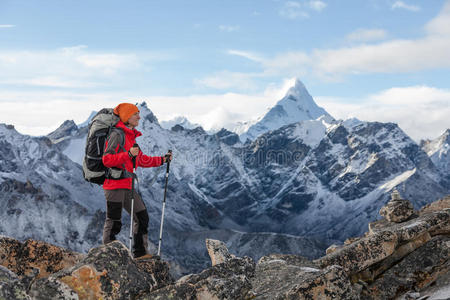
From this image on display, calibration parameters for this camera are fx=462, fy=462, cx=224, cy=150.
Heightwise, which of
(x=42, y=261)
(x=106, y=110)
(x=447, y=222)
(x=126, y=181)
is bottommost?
(x=42, y=261)

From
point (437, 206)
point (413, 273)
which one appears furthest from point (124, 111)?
point (437, 206)

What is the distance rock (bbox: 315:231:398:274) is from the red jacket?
5.58 metres

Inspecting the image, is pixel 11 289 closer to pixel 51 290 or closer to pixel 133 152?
pixel 51 290

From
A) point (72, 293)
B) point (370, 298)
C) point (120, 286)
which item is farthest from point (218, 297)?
point (370, 298)

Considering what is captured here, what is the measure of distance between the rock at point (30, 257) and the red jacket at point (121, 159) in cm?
206

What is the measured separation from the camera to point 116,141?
11539 millimetres

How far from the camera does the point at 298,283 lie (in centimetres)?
962

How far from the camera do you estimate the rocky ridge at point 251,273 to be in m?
8.57

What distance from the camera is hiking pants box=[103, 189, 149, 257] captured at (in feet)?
39.8

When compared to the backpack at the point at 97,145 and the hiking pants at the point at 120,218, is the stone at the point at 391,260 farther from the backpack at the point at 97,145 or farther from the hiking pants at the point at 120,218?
the backpack at the point at 97,145

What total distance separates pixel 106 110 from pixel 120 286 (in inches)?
204

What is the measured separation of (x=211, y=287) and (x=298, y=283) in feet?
6.33

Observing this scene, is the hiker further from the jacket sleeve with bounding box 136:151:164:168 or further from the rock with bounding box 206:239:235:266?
the rock with bounding box 206:239:235:266

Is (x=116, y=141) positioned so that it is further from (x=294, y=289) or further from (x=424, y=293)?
(x=424, y=293)
